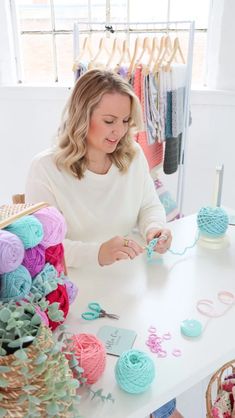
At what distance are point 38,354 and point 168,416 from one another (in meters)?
0.86

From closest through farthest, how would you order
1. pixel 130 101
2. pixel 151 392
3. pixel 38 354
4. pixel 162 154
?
pixel 38 354, pixel 151 392, pixel 130 101, pixel 162 154

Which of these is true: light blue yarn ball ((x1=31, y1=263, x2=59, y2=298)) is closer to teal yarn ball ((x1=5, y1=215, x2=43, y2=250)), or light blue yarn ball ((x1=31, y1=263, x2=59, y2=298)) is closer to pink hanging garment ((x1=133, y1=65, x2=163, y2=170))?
teal yarn ball ((x1=5, y1=215, x2=43, y2=250))

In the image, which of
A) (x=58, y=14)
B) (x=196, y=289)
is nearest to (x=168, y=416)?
(x=196, y=289)

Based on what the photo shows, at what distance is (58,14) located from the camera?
2605 millimetres

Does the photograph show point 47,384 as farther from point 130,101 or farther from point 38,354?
point 130,101

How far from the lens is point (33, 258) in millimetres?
794

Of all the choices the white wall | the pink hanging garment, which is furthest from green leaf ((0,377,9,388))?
the white wall

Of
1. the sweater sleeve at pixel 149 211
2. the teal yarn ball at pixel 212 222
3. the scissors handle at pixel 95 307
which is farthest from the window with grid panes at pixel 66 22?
the scissors handle at pixel 95 307

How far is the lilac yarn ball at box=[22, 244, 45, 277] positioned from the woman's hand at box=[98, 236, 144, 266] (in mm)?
420

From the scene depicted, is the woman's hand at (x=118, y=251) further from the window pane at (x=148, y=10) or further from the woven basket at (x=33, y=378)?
the window pane at (x=148, y=10)

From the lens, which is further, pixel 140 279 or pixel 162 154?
pixel 162 154

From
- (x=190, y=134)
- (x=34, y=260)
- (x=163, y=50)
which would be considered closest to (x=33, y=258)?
(x=34, y=260)

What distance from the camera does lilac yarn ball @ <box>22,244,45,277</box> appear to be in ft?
2.59

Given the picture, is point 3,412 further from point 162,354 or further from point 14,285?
point 162,354
